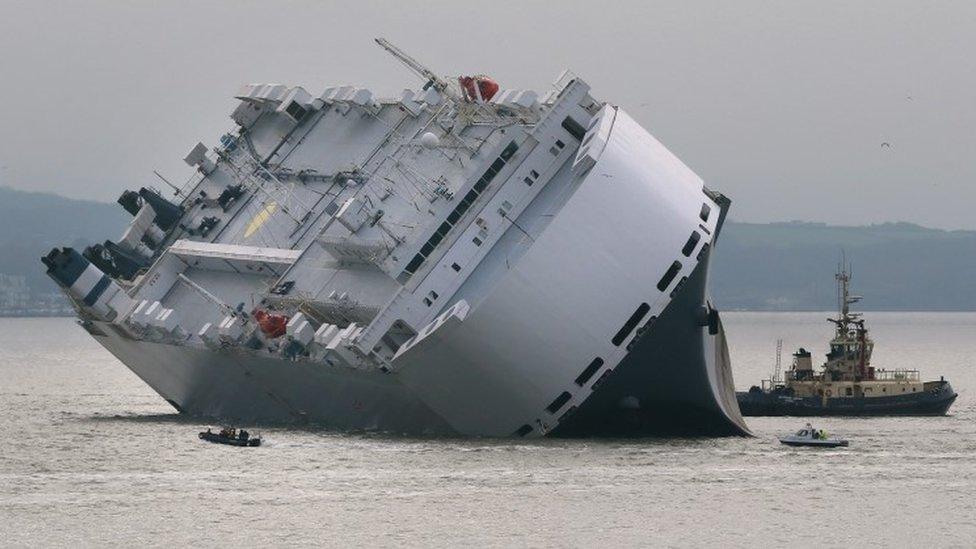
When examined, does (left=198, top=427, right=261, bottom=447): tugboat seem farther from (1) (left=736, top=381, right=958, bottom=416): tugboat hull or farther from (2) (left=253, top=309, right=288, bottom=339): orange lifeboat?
(1) (left=736, top=381, right=958, bottom=416): tugboat hull

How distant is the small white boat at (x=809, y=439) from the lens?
2638 inches

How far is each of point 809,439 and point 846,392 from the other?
25.1 m

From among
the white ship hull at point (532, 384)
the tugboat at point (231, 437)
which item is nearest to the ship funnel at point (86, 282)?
the white ship hull at point (532, 384)

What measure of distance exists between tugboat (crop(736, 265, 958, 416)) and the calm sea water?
1734cm

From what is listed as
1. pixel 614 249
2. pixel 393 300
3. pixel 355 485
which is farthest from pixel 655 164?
pixel 355 485

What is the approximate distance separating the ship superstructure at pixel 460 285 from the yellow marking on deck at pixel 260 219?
5.4 inches

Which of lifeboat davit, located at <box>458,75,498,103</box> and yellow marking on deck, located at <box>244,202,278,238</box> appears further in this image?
yellow marking on deck, located at <box>244,202,278,238</box>

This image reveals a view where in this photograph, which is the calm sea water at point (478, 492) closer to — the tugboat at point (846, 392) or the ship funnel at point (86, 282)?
the ship funnel at point (86, 282)

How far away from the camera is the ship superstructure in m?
58.8

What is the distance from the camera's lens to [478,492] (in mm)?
55781

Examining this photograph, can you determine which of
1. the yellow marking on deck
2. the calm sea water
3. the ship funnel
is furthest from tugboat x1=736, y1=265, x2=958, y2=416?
the ship funnel

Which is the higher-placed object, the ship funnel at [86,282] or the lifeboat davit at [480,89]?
the lifeboat davit at [480,89]

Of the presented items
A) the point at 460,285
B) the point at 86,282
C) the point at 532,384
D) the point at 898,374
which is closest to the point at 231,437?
the point at 86,282

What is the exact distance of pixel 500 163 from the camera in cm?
6334
